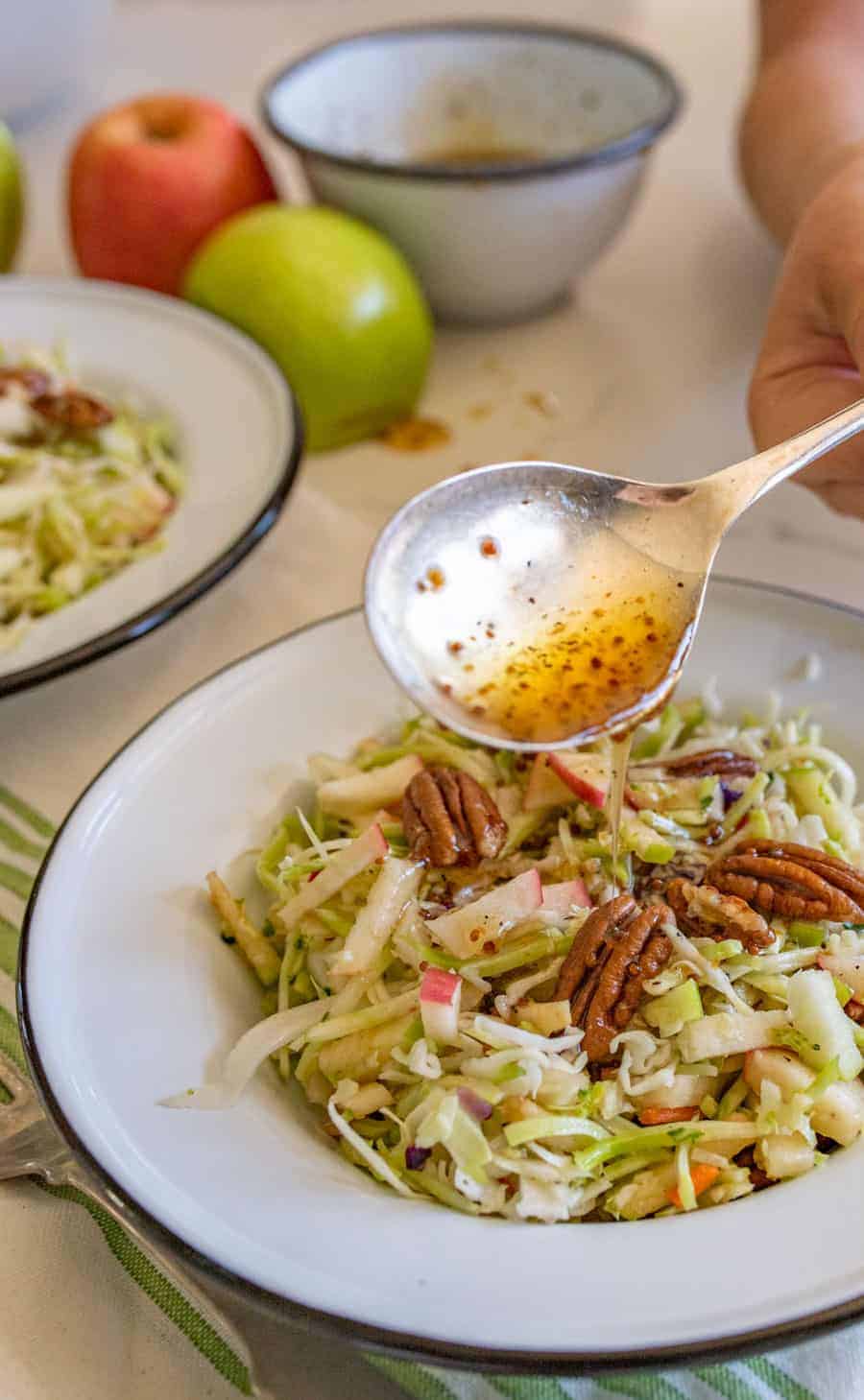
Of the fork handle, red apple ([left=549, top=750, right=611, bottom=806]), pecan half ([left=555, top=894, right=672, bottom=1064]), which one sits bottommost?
the fork handle

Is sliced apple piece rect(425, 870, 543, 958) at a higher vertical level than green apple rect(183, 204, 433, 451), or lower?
lower

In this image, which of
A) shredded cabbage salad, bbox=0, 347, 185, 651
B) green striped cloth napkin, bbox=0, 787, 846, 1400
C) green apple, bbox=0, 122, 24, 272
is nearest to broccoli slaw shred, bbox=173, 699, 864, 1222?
green striped cloth napkin, bbox=0, 787, 846, 1400

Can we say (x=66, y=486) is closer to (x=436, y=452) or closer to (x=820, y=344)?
(x=436, y=452)

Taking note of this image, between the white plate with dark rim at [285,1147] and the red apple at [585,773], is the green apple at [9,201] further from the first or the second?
the red apple at [585,773]

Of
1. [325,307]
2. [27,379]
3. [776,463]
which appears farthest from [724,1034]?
[27,379]

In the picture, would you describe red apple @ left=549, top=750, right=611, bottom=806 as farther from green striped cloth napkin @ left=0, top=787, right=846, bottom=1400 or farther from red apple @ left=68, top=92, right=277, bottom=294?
red apple @ left=68, top=92, right=277, bottom=294
